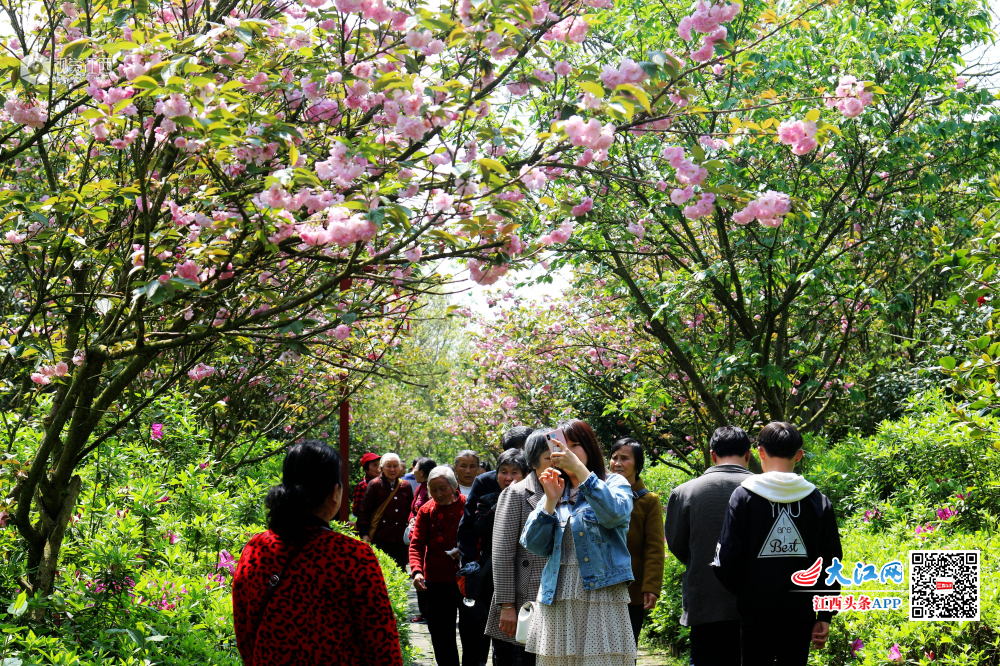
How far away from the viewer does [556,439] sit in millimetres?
4469

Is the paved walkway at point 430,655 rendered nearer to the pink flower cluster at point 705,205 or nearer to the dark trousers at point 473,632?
the dark trousers at point 473,632

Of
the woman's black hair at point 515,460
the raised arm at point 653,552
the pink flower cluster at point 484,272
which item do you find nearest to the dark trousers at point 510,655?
the raised arm at point 653,552

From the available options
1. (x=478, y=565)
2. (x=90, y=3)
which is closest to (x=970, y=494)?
(x=478, y=565)

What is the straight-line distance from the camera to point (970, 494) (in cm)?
629

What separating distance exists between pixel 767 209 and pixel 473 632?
374cm

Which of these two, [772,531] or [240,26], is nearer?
[240,26]

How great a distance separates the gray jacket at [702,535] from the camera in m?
4.70

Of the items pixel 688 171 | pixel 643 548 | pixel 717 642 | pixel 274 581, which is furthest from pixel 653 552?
pixel 274 581

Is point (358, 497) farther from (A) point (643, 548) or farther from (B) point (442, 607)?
(A) point (643, 548)

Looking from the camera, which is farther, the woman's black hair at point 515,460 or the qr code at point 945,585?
the woman's black hair at point 515,460

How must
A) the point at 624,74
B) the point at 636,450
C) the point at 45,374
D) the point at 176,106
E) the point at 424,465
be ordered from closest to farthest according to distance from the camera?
the point at 176,106 → the point at 624,74 → the point at 45,374 → the point at 636,450 → the point at 424,465

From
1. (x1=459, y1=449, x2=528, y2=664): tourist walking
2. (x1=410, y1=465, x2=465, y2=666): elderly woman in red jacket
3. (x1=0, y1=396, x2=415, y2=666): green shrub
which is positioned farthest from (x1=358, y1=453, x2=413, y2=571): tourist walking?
(x1=459, y1=449, x2=528, y2=664): tourist walking

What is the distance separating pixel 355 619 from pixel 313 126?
2.32m

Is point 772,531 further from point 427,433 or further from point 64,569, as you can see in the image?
point 427,433
